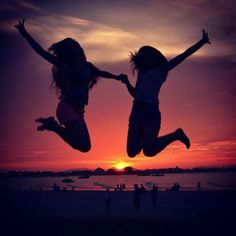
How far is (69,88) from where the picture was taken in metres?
5.10

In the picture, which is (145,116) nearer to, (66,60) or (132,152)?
(132,152)

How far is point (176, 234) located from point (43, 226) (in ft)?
19.3

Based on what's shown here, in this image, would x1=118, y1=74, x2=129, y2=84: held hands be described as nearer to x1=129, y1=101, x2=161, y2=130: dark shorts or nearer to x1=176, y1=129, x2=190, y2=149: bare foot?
x1=129, y1=101, x2=161, y2=130: dark shorts

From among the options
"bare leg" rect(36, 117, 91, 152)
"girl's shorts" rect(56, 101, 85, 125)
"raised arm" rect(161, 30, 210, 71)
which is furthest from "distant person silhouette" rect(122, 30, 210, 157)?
"girl's shorts" rect(56, 101, 85, 125)

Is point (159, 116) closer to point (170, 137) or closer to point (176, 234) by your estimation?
point (170, 137)

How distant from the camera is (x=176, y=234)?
45.6 feet

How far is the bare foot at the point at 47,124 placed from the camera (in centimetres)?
488

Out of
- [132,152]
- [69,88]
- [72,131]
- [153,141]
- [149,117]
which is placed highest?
[69,88]

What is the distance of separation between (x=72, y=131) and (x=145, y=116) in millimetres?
1249

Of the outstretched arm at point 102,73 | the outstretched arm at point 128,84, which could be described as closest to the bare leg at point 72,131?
the outstretched arm at point 102,73

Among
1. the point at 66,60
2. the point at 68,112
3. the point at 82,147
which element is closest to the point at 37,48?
the point at 66,60

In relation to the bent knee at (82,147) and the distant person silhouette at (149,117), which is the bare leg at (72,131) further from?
the distant person silhouette at (149,117)

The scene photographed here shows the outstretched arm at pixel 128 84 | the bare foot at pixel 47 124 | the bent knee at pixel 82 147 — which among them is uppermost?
the outstretched arm at pixel 128 84

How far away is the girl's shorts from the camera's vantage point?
5.07m
